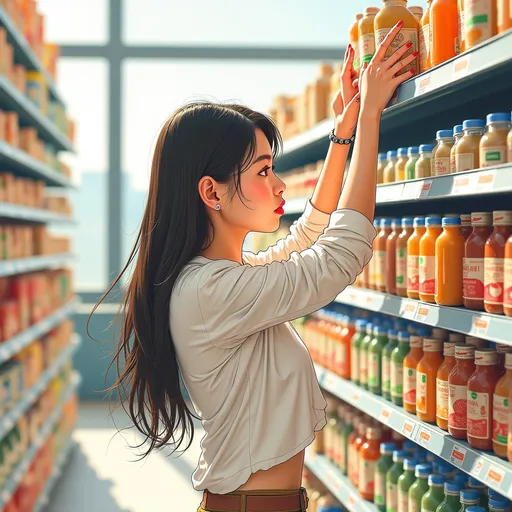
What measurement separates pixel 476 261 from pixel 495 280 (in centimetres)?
11

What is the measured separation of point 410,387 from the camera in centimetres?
220

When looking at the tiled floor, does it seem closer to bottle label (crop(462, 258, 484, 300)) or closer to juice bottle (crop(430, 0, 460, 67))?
bottle label (crop(462, 258, 484, 300))

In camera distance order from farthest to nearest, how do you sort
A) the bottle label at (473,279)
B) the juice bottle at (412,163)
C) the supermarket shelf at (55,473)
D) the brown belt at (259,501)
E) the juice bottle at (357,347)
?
the supermarket shelf at (55,473) < the juice bottle at (357,347) < the juice bottle at (412,163) < the bottle label at (473,279) < the brown belt at (259,501)

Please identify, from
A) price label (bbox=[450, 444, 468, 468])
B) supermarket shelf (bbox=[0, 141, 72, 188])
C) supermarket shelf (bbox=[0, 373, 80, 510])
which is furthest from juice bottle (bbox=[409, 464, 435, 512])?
supermarket shelf (bbox=[0, 141, 72, 188])

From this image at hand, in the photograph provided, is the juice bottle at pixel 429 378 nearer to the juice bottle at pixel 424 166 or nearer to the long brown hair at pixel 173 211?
the juice bottle at pixel 424 166

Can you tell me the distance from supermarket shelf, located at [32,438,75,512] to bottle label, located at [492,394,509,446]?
10.0ft

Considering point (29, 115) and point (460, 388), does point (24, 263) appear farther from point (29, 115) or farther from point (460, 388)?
point (460, 388)

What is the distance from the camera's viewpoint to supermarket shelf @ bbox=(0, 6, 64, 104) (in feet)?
11.6

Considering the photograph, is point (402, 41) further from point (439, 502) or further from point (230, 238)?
point (439, 502)

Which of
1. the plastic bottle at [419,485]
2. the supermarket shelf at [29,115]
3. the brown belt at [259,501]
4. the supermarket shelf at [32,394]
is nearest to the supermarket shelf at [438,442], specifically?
the plastic bottle at [419,485]

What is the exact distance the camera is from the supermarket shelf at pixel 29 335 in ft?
11.3

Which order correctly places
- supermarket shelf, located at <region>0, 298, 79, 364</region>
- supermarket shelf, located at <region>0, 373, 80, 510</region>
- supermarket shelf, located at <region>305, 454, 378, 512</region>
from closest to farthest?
supermarket shelf, located at <region>305, 454, 378, 512</region> < supermarket shelf, located at <region>0, 373, 80, 510</region> < supermarket shelf, located at <region>0, 298, 79, 364</region>

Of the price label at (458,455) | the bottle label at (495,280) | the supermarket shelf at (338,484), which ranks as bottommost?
the supermarket shelf at (338,484)

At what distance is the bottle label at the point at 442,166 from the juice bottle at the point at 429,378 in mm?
468
